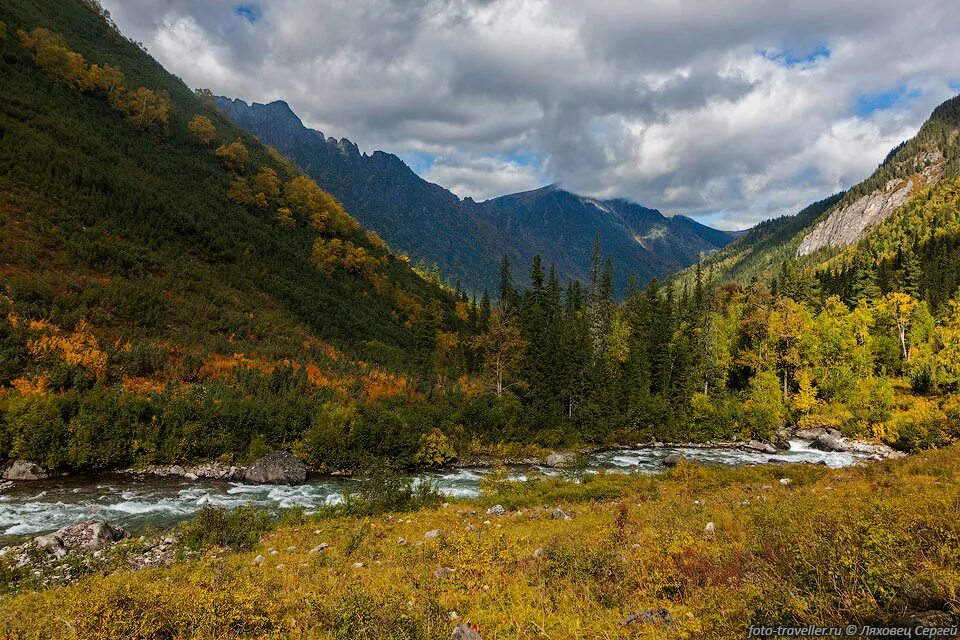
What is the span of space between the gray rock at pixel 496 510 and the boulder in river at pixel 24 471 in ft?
85.5

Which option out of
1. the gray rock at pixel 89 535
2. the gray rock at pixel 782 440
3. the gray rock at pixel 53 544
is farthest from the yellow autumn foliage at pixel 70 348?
the gray rock at pixel 782 440

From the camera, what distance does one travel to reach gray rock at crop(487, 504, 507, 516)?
18989mm

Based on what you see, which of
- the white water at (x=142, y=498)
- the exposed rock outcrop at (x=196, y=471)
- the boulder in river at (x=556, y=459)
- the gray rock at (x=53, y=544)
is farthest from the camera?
the boulder in river at (x=556, y=459)

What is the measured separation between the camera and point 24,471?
971 inches

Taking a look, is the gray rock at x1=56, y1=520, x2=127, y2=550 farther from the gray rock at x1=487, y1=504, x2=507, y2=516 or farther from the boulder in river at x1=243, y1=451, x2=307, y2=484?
the gray rock at x1=487, y1=504, x2=507, y2=516

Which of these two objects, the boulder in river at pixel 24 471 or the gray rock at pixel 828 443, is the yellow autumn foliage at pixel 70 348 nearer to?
the boulder in river at pixel 24 471

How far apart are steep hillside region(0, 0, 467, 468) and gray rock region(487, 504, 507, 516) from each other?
65.1ft

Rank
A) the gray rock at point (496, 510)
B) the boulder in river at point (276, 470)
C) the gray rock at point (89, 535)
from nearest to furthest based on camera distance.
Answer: the gray rock at point (89, 535), the gray rock at point (496, 510), the boulder in river at point (276, 470)

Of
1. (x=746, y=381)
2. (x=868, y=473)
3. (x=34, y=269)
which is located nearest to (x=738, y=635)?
(x=868, y=473)

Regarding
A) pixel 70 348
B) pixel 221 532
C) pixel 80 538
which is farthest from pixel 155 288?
pixel 221 532

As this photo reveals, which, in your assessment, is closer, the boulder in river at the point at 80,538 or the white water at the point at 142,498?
the boulder in river at the point at 80,538

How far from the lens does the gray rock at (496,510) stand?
1899 cm

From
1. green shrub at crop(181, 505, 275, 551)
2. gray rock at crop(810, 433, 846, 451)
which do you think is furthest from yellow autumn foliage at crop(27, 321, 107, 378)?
gray rock at crop(810, 433, 846, 451)

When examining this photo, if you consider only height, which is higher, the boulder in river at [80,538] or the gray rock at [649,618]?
the gray rock at [649,618]
